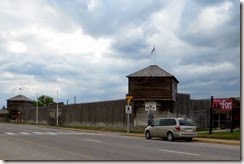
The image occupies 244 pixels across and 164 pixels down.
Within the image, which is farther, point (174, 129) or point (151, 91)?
point (151, 91)

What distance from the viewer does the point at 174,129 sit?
3066 centimetres

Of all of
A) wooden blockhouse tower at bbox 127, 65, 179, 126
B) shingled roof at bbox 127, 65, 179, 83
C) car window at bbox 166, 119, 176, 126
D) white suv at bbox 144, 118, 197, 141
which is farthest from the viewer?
shingled roof at bbox 127, 65, 179, 83

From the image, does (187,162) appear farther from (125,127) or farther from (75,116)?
(75,116)

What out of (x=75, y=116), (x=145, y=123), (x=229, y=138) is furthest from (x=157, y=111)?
(x=75, y=116)

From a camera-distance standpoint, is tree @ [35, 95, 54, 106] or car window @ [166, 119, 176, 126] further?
tree @ [35, 95, 54, 106]

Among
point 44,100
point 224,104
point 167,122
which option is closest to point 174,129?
point 167,122

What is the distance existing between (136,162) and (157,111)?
101ft

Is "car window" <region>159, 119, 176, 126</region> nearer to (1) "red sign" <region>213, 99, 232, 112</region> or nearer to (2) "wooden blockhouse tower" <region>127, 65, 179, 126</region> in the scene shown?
(1) "red sign" <region>213, 99, 232, 112</region>

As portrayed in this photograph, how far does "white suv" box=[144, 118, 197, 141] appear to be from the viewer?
30.4 meters

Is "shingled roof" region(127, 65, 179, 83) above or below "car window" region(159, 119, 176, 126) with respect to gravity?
above

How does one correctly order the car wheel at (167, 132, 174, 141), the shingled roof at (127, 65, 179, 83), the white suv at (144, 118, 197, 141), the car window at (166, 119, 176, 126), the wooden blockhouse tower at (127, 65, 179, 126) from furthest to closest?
1. the shingled roof at (127, 65, 179, 83)
2. the wooden blockhouse tower at (127, 65, 179, 126)
3. the car window at (166, 119, 176, 126)
4. the car wheel at (167, 132, 174, 141)
5. the white suv at (144, 118, 197, 141)

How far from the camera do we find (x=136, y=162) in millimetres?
15703

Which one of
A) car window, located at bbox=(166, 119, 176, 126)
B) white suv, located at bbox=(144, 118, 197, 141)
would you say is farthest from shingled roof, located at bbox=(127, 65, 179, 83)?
car window, located at bbox=(166, 119, 176, 126)

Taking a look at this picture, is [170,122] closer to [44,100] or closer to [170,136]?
[170,136]
